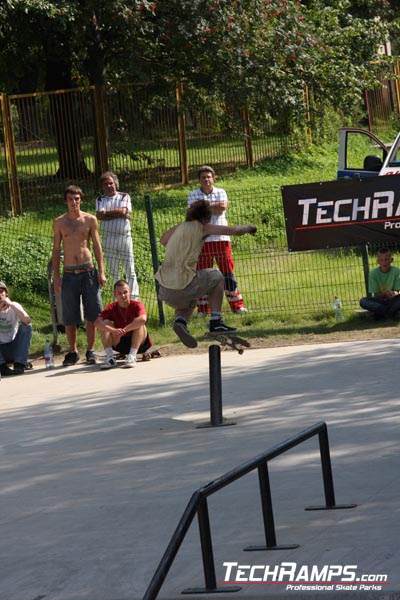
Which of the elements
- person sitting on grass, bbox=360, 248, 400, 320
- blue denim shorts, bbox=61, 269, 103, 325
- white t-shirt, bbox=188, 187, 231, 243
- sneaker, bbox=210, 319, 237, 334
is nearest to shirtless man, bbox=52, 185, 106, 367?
blue denim shorts, bbox=61, 269, 103, 325

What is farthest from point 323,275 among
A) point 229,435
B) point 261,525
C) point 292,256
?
point 261,525

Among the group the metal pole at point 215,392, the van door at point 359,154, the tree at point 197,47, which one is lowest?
the metal pole at point 215,392

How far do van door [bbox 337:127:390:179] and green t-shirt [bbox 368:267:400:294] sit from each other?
451 centimetres

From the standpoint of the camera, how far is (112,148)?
78.3 ft

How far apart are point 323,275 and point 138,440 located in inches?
253

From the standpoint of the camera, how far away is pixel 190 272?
10484 millimetres

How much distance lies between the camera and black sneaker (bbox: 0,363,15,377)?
544 inches

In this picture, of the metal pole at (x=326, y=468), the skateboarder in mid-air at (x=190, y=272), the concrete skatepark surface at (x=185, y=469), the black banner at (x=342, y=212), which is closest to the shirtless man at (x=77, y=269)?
the concrete skatepark surface at (x=185, y=469)

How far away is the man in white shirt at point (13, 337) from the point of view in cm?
1384

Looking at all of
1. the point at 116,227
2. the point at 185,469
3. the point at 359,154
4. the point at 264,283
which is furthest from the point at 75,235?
the point at 359,154

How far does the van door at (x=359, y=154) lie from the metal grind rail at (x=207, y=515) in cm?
1197

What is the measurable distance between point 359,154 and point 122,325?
19.8m

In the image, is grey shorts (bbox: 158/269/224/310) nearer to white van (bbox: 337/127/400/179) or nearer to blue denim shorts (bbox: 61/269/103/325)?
blue denim shorts (bbox: 61/269/103/325)

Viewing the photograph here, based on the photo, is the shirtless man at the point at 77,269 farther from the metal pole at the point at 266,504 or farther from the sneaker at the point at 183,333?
the metal pole at the point at 266,504
